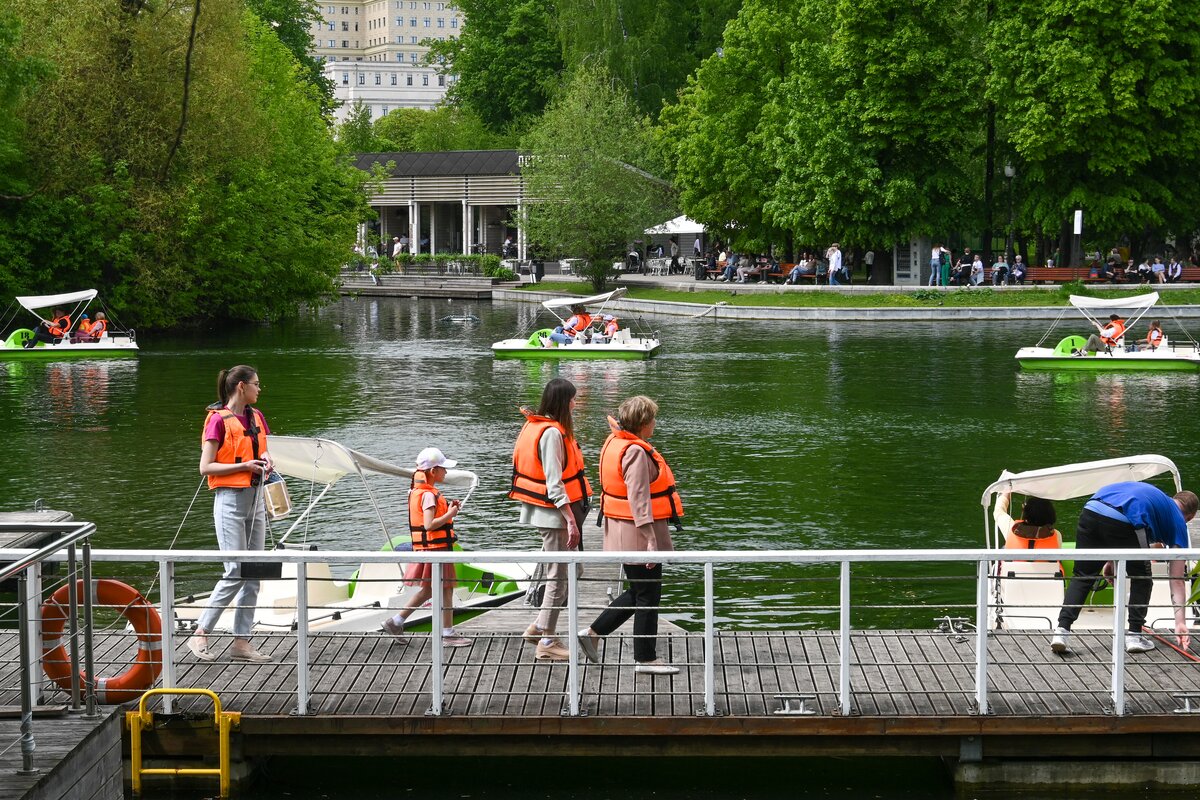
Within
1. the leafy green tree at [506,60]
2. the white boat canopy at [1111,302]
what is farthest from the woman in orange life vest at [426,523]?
the leafy green tree at [506,60]

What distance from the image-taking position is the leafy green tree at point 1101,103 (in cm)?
5312

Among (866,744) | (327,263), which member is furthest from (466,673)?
(327,263)

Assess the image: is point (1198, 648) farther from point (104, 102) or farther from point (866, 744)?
point (104, 102)

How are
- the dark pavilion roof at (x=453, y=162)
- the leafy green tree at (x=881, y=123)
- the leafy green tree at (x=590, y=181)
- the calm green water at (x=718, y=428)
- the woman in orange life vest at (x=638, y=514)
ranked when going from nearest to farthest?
the woman in orange life vest at (x=638, y=514)
the calm green water at (x=718, y=428)
the leafy green tree at (x=881, y=123)
the leafy green tree at (x=590, y=181)
the dark pavilion roof at (x=453, y=162)

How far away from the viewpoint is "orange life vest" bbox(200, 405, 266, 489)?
413 inches

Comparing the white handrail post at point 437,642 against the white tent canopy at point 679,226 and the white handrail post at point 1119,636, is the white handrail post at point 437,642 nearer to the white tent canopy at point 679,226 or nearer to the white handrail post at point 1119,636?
the white handrail post at point 1119,636

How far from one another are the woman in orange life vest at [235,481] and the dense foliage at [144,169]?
123 ft

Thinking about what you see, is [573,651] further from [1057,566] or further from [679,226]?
[679,226]

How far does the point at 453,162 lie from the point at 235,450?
258 feet

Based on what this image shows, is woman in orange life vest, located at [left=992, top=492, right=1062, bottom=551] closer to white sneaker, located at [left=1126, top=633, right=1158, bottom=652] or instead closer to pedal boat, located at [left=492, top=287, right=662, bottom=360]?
white sneaker, located at [left=1126, top=633, right=1158, bottom=652]

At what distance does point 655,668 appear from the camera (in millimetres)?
10102

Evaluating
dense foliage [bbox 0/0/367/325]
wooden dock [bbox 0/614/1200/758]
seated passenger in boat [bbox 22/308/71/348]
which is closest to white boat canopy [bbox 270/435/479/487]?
wooden dock [bbox 0/614/1200/758]

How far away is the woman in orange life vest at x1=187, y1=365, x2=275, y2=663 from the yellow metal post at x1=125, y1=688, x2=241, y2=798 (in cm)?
89

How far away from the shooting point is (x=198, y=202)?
161 ft
